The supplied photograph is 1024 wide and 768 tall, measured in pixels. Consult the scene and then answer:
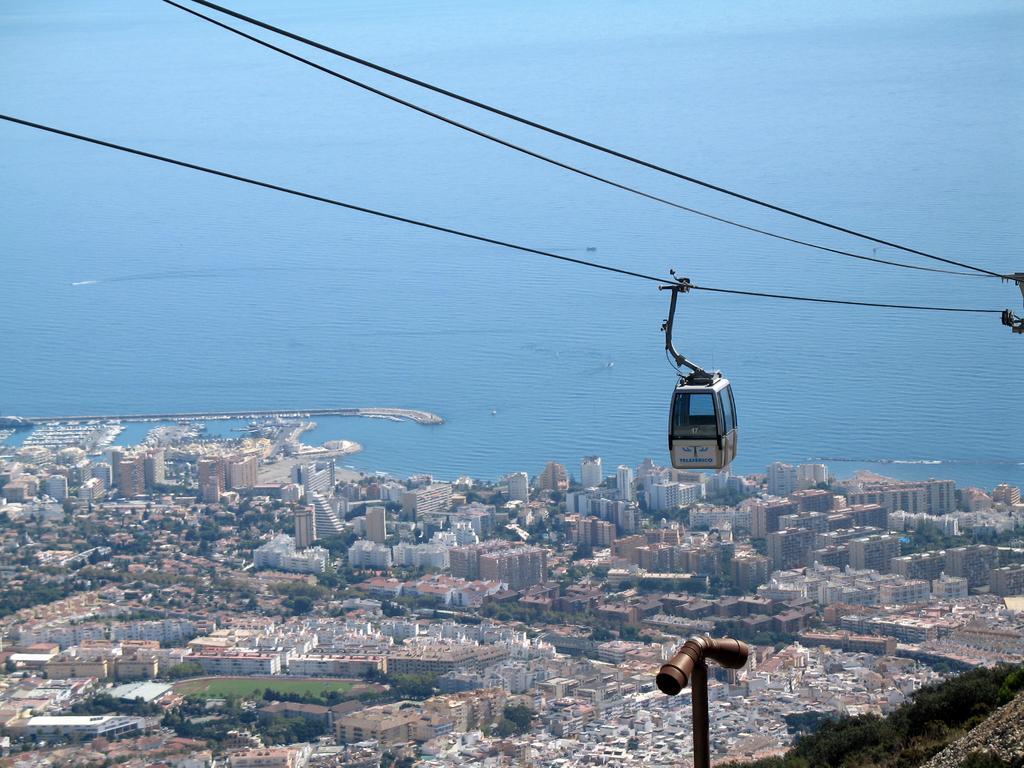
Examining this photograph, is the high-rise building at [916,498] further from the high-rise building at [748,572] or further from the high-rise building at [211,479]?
the high-rise building at [211,479]

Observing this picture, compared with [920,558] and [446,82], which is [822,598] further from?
[446,82]

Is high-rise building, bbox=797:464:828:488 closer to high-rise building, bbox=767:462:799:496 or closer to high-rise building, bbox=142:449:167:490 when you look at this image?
high-rise building, bbox=767:462:799:496

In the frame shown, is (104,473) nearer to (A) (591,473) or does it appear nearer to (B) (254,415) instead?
(B) (254,415)

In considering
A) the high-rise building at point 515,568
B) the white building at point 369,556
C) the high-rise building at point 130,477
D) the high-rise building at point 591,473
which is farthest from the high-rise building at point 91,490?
the high-rise building at point 515,568

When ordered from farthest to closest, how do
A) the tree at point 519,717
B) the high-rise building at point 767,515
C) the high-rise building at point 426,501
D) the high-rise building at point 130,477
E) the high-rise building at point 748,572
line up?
the high-rise building at point 130,477, the high-rise building at point 426,501, the high-rise building at point 767,515, the high-rise building at point 748,572, the tree at point 519,717

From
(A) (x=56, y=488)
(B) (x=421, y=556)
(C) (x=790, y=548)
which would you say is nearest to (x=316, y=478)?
(A) (x=56, y=488)

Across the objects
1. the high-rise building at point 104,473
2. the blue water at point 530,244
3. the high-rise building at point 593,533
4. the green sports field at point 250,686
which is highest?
the blue water at point 530,244
